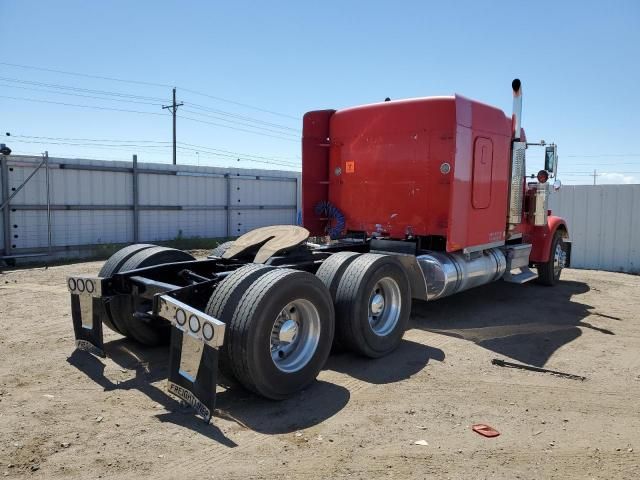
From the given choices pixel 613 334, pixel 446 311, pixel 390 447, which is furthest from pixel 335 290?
pixel 613 334

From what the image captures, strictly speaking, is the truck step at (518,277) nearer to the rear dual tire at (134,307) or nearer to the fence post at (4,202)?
the rear dual tire at (134,307)

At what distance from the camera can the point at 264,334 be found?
3.95m

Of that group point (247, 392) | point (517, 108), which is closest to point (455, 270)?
point (517, 108)

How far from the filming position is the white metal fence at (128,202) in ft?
42.5

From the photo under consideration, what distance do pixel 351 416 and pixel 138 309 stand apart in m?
2.51

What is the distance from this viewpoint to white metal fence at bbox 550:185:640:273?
12648 millimetres

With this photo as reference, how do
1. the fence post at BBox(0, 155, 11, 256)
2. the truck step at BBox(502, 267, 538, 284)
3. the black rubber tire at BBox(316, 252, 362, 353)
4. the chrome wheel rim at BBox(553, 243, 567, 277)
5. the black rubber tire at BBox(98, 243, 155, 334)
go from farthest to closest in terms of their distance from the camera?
the fence post at BBox(0, 155, 11, 256), the chrome wheel rim at BBox(553, 243, 567, 277), the truck step at BBox(502, 267, 538, 284), the black rubber tire at BBox(98, 243, 155, 334), the black rubber tire at BBox(316, 252, 362, 353)

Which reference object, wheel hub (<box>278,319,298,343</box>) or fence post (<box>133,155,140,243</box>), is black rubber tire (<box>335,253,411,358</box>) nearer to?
wheel hub (<box>278,319,298,343</box>)

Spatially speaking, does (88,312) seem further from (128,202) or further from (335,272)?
(128,202)

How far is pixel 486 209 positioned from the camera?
24.7 feet

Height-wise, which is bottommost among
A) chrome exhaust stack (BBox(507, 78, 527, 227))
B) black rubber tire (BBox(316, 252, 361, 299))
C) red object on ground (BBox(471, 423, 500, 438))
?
red object on ground (BBox(471, 423, 500, 438))

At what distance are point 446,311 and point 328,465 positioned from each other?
195 inches

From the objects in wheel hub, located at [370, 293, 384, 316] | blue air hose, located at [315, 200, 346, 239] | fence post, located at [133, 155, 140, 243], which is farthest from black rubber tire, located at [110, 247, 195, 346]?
fence post, located at [133, 155, 140, 243]

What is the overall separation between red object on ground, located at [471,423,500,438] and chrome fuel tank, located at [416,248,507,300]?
2.83m
